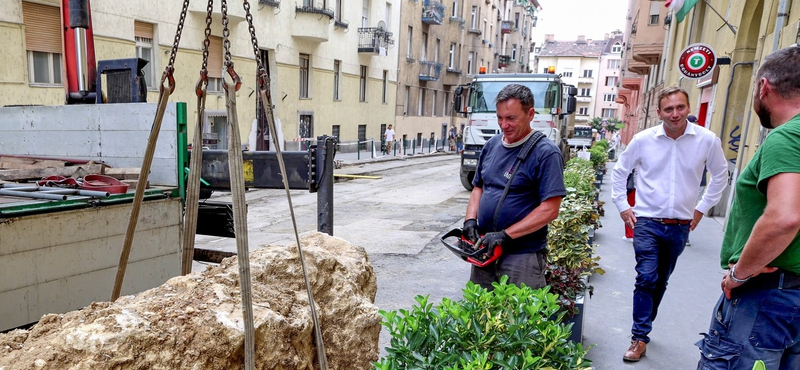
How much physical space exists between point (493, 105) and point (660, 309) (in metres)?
8.29

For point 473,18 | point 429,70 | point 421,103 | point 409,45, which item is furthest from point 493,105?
point 473,18

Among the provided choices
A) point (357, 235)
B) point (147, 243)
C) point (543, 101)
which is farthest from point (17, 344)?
point (543, 101)

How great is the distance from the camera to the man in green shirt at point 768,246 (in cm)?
198

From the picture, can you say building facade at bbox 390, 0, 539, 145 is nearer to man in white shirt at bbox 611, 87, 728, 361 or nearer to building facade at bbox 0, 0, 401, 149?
building facade at bbox 0, 0, 401, 149

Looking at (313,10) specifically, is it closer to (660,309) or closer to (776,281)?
(660,309)

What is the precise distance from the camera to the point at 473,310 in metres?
2.07

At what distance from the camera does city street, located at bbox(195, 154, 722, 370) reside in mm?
4137

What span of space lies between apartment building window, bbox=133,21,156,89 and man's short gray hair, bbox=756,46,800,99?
14915mm

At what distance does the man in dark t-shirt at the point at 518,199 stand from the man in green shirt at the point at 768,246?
35.6 inches

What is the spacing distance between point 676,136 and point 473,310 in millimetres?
2466

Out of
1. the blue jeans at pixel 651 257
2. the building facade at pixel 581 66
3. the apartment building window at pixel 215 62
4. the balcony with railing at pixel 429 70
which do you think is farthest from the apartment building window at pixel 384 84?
the building facade at pixel 581 66

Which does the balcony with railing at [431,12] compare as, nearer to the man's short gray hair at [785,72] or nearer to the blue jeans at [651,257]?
the blue jeans at [651,257]

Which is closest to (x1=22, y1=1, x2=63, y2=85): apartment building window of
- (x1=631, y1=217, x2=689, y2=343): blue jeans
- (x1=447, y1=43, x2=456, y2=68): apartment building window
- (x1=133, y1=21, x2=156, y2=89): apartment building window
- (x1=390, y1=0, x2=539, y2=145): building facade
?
(x1=133, y1=21, x2=156, y2=89): apartment building window

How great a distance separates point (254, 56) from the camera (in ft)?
Result: 41.6
